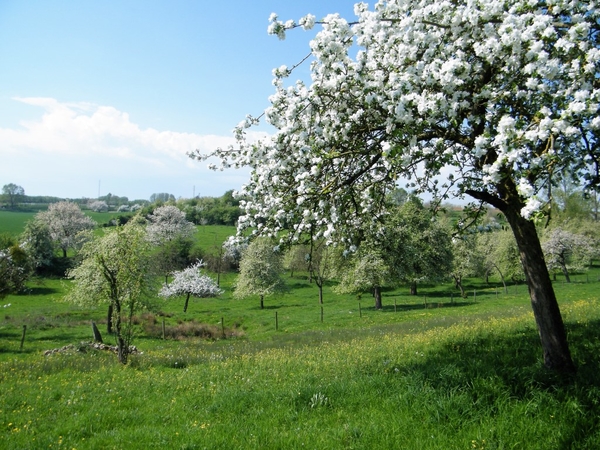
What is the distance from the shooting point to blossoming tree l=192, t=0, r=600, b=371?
6.38 metres

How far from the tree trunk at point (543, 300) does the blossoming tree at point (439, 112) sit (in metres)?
0.03

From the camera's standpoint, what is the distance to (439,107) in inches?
273

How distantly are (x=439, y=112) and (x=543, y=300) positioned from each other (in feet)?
16.4

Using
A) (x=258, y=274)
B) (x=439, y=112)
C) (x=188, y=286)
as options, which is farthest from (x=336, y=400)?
(x=188, y=286)

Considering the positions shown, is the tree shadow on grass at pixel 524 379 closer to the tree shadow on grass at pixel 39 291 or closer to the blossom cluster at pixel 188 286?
the blossom cluster at pixel 188 286

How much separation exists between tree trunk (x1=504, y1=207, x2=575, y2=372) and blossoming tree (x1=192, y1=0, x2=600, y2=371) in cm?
3

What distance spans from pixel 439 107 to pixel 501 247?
67.7 metres

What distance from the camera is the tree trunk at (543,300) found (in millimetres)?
8695

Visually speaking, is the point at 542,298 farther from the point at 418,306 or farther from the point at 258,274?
the point at 258,274

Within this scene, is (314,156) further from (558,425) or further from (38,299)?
(38,299)

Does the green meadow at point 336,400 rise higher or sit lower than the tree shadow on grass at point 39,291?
higher

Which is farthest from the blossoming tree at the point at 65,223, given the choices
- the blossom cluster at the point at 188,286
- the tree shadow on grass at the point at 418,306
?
the tree shadow on grass at the point at 418,306

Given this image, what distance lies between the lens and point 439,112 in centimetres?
702

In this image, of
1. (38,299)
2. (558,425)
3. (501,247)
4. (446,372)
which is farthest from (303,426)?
(501,247)
